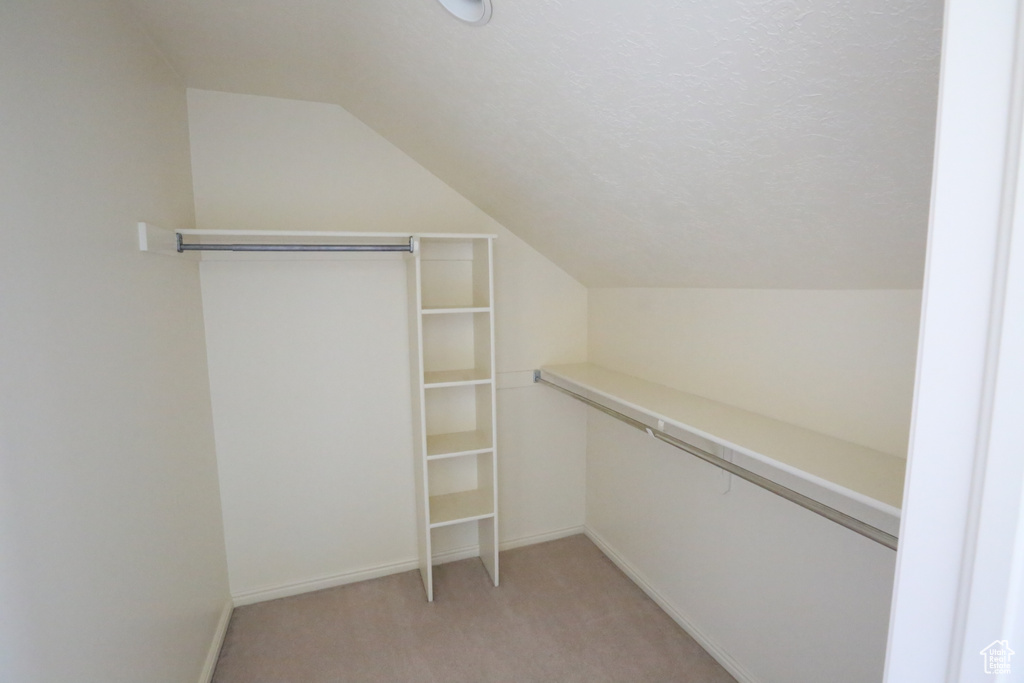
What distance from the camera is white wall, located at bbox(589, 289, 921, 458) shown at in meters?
1.42

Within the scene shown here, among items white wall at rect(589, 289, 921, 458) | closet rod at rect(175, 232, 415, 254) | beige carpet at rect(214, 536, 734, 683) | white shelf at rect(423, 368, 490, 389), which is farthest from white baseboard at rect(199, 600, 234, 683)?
white wall at rect(589, 289, 921, 458)

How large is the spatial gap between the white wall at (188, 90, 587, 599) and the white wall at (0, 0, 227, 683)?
0.38 meters

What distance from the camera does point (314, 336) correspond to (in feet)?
8.56

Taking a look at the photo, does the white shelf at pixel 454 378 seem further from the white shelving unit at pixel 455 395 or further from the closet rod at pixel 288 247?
the closet rod at pixel 288 247

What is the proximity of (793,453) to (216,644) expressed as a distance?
8.32ft

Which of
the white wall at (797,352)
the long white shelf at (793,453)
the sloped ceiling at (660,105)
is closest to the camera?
the sloped ceiling at (660,105)

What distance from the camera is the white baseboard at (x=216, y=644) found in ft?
6.76

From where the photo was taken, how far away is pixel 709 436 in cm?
155

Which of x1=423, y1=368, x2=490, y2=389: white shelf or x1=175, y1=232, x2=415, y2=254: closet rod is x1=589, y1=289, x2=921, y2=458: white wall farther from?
x1=175, y1=232, x2=415, y2=254: closet rod

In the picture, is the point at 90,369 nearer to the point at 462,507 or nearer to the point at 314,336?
the point at 314,336

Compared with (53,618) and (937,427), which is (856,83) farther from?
(53,618)

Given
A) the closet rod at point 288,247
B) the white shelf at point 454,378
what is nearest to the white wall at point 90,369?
the closet rod at point 288,247

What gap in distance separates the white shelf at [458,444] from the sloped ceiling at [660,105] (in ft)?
3.86

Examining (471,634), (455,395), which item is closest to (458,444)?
(455,395)
